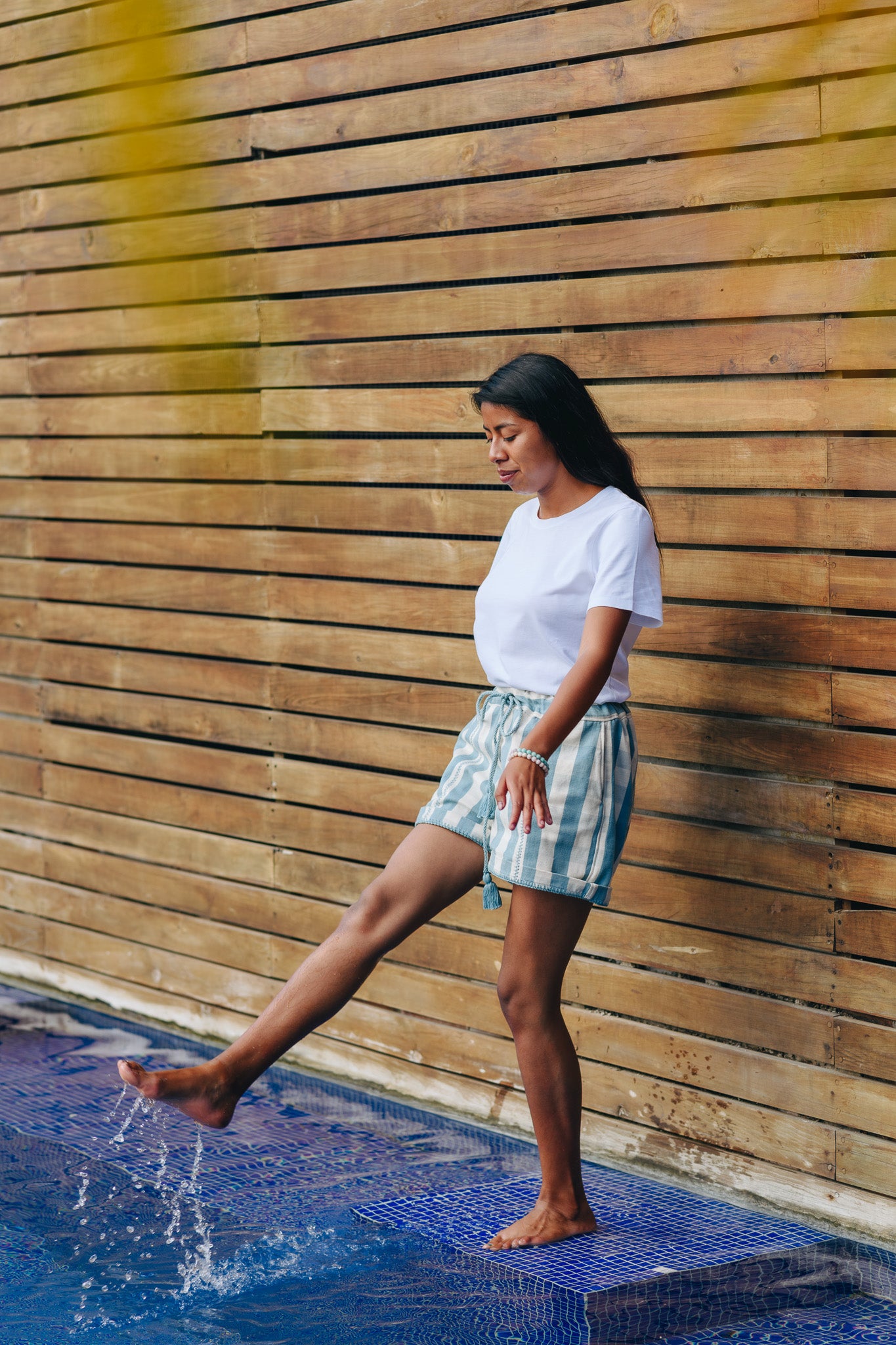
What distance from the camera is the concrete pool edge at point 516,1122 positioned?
3.54 metres

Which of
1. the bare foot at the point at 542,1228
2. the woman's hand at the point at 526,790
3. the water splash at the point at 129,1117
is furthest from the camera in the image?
the water splash at the point at 129,1117

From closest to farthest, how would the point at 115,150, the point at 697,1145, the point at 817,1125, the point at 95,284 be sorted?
the point at 115,150, the point at 817,1125, the point at 697,1145, the point at 95,284

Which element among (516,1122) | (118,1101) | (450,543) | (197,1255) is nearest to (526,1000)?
(197,1255)

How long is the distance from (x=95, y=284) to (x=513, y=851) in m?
2.98

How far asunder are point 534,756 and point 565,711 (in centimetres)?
12

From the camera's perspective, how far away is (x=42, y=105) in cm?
550

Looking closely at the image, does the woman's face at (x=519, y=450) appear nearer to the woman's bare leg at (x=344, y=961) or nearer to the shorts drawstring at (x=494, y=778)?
the shorts drawstring at (x=494, y=778)

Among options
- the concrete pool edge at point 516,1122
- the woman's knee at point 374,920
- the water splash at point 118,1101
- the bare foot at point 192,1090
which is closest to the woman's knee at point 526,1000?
the woman's knee at point 374,920

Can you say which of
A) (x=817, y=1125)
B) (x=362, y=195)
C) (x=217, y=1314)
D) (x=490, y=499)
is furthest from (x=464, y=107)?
(x=217, y=1314)

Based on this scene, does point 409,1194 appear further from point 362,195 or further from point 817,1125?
point 362,195

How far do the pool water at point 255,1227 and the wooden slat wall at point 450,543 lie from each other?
0.95 ft

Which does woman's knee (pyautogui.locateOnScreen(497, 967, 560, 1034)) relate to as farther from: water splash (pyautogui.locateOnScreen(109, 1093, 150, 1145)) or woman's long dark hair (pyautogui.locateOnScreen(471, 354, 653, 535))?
water splash (pyautogui.locateOnScreen(109, 1093, 150, 1145))

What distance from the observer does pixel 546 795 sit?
10.3 ft

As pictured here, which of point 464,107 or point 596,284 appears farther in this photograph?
point 464,107
